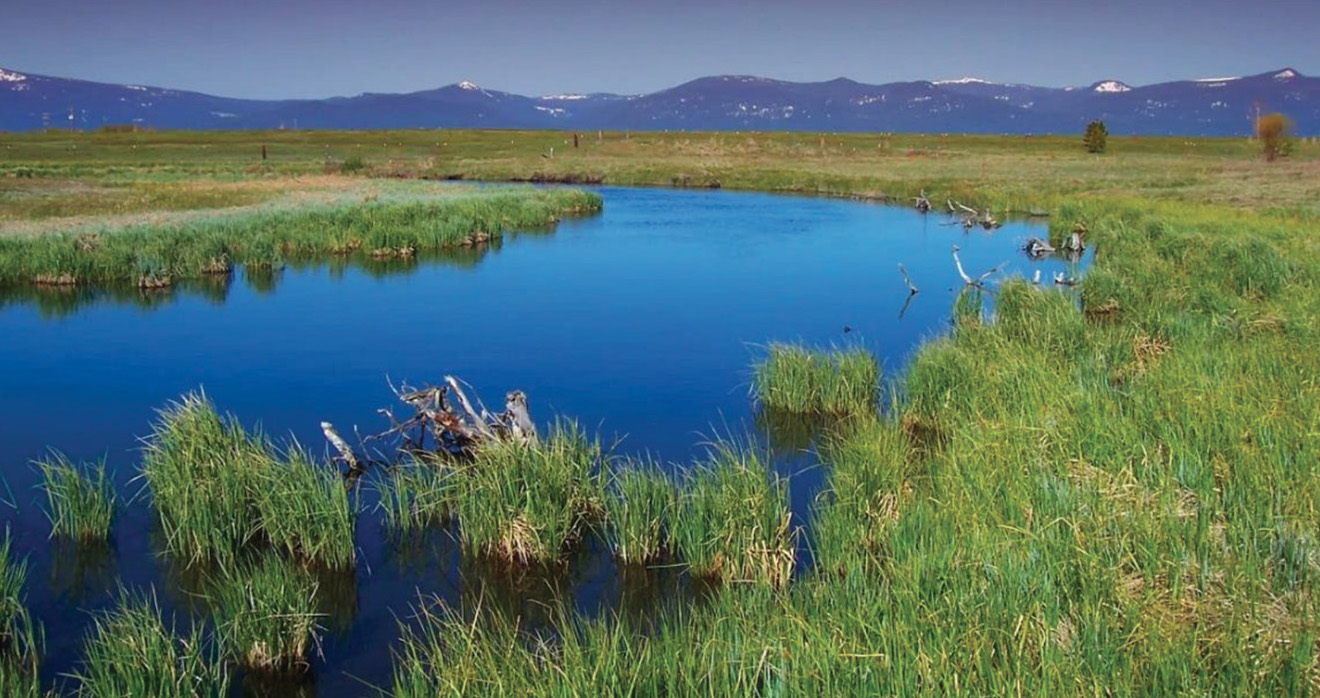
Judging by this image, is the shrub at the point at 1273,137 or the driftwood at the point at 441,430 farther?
the shrub at the point at 1273,137

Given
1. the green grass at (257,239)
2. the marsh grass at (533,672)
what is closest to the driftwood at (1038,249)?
the green grass at (257,239)

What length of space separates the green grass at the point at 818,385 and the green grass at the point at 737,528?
4.97m

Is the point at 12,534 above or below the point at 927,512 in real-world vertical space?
below

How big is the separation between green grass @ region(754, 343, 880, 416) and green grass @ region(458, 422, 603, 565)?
508 centimetres

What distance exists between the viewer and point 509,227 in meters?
39.6

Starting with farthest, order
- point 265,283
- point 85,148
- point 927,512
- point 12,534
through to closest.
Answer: point 85,148 → point 265,283 → point 12,534 → point 927,512

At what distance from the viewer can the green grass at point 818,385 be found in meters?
14.4

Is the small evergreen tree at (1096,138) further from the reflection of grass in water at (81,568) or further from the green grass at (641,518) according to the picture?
the reflection of grass in water at (81,568)

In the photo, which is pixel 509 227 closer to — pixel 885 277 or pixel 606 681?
pixel 885 277

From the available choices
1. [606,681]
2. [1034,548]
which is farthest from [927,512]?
[606,681]

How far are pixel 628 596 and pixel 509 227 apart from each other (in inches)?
1244

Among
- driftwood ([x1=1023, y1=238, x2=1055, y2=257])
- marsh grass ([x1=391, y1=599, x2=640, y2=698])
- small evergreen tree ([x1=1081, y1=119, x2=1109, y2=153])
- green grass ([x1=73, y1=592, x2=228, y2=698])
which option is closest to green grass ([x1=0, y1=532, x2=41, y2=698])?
green grass ([x1=73, y1=592, x2=228, y2=698])

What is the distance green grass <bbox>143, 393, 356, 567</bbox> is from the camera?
9.56 m

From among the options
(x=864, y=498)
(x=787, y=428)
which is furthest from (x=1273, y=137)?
(x=864, y=498)
